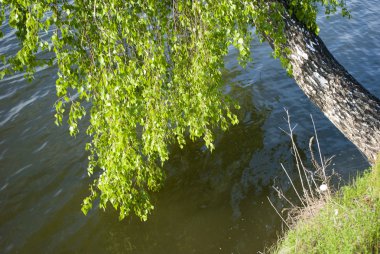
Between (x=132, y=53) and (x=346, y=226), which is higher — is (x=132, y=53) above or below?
above

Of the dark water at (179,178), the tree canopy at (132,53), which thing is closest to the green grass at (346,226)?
the dark water at (179,178)

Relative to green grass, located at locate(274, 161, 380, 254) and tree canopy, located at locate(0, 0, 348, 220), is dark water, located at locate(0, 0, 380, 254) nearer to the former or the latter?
→ green grass, located at locate(274, 161, 380, 254)

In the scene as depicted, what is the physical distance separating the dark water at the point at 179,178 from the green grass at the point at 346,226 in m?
1.78

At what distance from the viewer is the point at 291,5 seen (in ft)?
20.8

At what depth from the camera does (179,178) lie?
9.81 meters

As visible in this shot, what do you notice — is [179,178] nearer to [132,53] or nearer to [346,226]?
[132,53]

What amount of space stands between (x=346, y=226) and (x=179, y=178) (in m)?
4.79

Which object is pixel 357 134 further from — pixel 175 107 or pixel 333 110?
pixel 175 107

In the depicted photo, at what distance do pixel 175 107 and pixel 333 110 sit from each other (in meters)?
2.73

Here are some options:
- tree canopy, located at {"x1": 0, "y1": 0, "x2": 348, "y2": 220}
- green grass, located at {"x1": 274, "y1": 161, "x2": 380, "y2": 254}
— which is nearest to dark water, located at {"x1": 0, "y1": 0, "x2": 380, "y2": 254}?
green grass, located at {"x1": 274, "y1": 161, "x2": 380, "y2": 254}

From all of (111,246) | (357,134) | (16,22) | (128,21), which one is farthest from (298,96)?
(16,22)

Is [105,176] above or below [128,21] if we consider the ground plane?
below

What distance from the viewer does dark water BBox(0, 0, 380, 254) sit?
8320 mm

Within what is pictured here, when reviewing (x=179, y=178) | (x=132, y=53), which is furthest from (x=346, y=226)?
(x=179, y=178)
